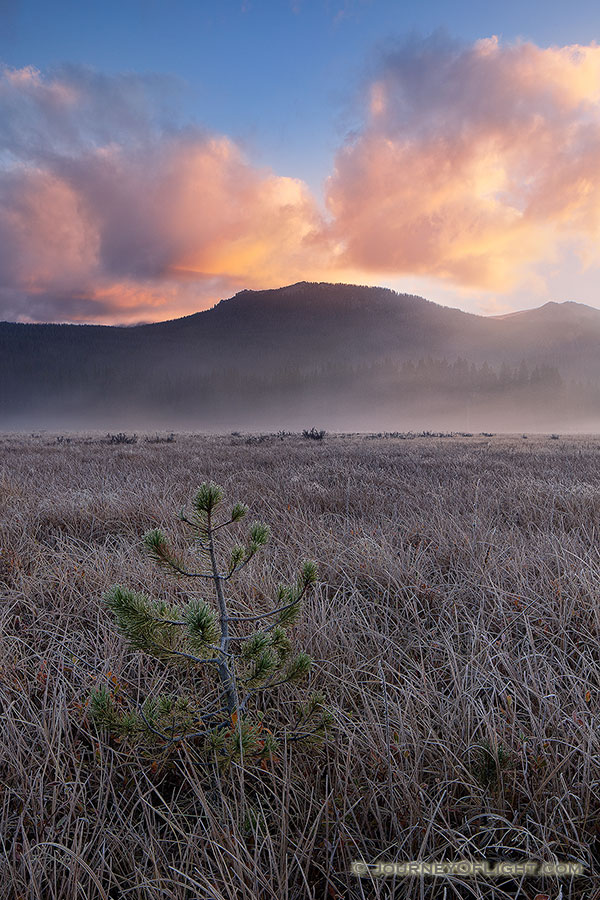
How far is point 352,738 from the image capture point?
57.3 inches

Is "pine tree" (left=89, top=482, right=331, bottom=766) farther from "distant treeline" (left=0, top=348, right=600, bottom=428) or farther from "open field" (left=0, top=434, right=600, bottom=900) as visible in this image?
"distant treeline" (left=0, top=348, right=600, bottom=428)

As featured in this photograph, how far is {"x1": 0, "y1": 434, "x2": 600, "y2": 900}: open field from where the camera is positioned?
1096 mm

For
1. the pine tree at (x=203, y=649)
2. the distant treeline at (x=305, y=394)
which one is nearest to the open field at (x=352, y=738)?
the pine tree at (x=203, y=649)

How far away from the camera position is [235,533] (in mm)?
4129

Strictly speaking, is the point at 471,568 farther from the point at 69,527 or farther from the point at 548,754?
the point at 69,527

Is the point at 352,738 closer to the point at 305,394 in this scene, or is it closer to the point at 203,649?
the point at 203,649

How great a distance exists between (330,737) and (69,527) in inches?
156

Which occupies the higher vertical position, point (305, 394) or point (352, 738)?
point (305, 394)

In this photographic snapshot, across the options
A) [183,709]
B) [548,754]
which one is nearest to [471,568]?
[548,754]

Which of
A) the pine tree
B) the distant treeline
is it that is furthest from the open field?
the distant treeline

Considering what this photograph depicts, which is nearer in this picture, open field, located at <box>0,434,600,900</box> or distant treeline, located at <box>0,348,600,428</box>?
open field, located at <box>0,434,600,900</box>

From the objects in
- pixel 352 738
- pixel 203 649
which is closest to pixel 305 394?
pixel 352 738

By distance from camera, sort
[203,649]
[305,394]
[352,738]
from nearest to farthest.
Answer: [203,649]
[352,738]
[305,394]

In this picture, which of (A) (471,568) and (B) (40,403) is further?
(B) (40,403)
